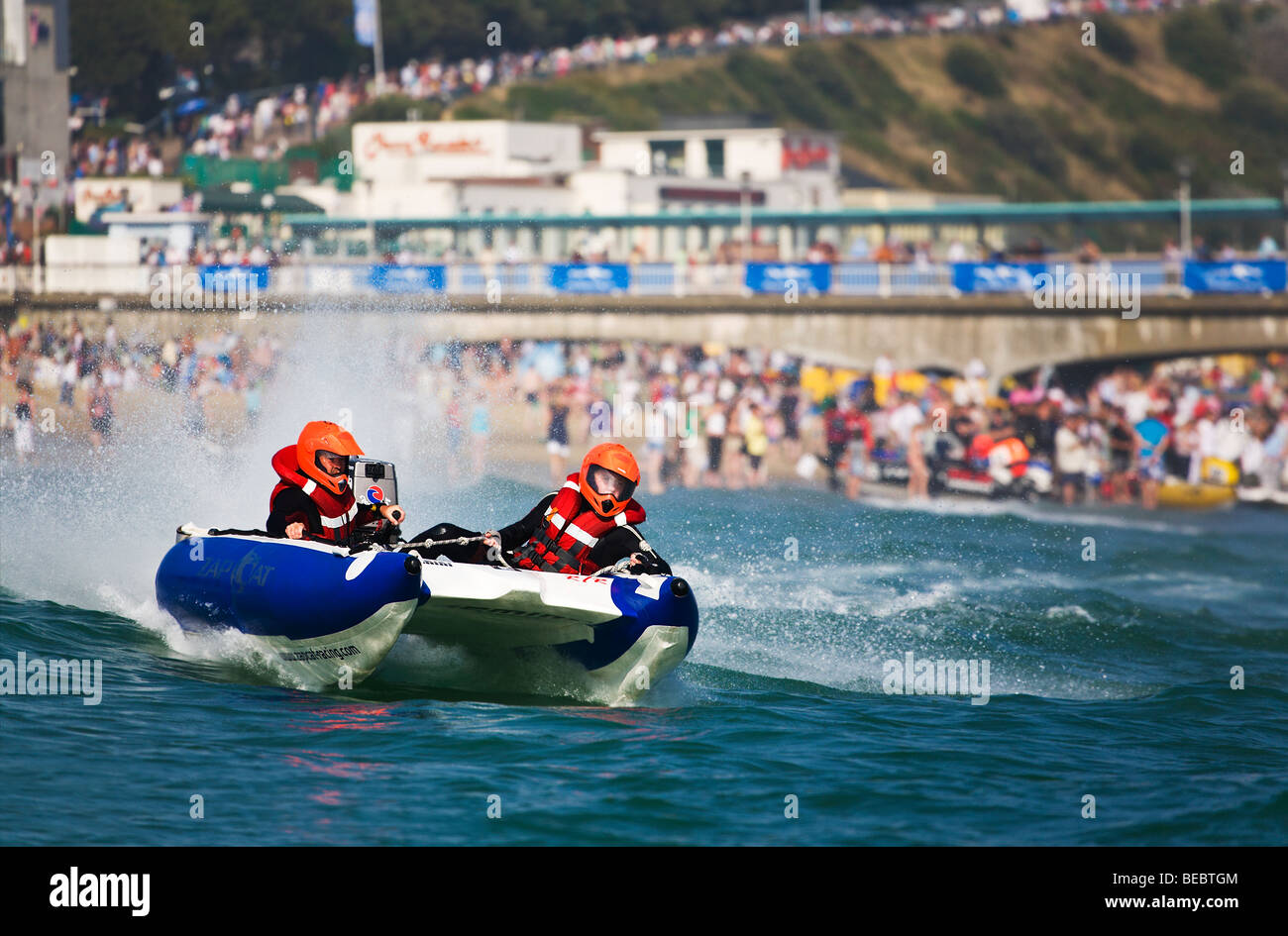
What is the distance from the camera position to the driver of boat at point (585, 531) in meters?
11.1

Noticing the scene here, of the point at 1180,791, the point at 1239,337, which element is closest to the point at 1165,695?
the point at 1180,791

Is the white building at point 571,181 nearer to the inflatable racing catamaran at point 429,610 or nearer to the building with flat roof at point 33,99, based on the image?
the building with flat roof at point 33,99

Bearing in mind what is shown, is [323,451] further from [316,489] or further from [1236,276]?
[1236,276]

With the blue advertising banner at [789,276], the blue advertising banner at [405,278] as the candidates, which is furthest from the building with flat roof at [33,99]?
the blue advertising banner at [789,276]

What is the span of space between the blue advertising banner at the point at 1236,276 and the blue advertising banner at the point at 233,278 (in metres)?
17.9

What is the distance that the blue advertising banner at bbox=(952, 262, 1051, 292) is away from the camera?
104ft

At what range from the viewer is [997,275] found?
31922 millimetres

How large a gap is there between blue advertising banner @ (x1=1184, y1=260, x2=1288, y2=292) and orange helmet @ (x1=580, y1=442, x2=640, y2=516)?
2252 centimetres

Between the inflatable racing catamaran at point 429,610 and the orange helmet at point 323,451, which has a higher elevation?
the orange helmet at point 323,451

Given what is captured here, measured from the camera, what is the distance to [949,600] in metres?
16.2

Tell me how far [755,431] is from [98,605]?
15698mm

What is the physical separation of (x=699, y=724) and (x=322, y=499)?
323cm

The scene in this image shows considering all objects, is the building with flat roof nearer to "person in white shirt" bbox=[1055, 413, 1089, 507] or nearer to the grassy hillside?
"person in white shirt" bbox=[1055, 413, 1089, 507]

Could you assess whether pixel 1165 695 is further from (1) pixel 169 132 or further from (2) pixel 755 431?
(1) pixel 169 132
